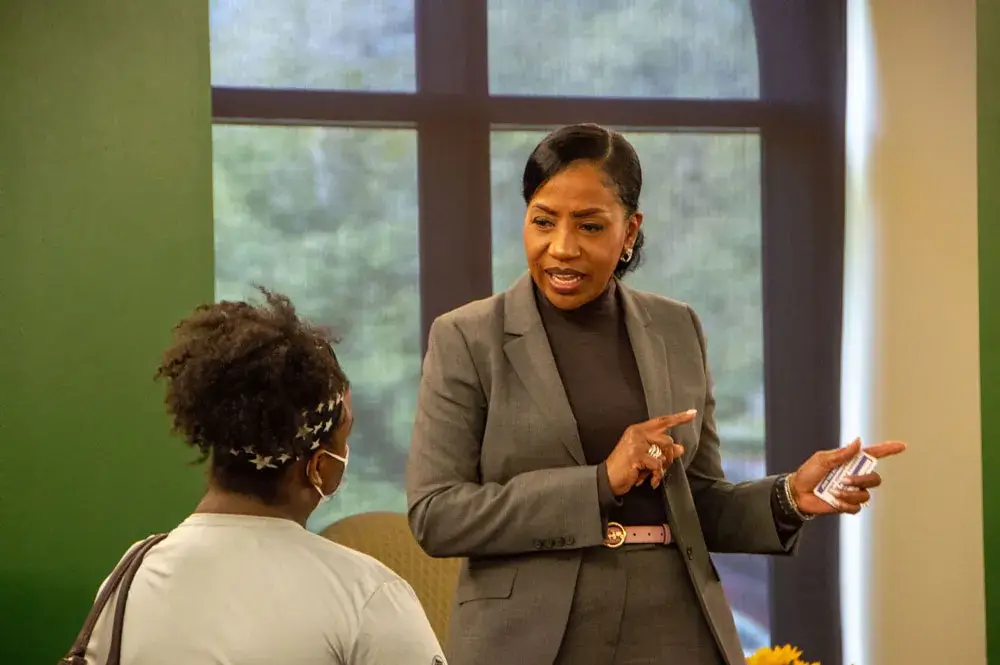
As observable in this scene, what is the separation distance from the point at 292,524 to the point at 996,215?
243cm

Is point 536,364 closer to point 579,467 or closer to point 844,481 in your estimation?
point 579,467

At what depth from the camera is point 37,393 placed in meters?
3.20

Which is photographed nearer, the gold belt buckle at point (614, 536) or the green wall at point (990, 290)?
the gold belt buckle at point (614, 536)

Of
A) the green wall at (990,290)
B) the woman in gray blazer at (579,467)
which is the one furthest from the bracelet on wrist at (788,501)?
the green wall at (990,290)

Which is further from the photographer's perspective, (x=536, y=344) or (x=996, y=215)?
(x=996, y=215)

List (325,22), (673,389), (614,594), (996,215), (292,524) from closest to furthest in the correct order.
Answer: (292,524) → (614,594) → (673,389) → (996,215) → (325,22)

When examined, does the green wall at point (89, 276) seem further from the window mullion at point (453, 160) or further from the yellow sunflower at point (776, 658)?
the yellow sunflower at point (776, 658)

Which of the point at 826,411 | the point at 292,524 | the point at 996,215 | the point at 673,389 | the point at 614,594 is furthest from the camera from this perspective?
the point at 826,411

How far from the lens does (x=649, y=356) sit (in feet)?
6.73

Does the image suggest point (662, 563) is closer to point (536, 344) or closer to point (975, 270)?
point (536, 344)

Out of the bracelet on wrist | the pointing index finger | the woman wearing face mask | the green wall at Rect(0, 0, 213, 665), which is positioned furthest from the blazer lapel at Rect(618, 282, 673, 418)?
the green wall at Rect(0, 0, 213, 665)

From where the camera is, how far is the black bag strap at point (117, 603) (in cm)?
134

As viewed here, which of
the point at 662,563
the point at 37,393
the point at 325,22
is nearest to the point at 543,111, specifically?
the point at 325,22

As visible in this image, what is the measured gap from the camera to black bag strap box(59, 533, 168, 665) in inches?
52.6
